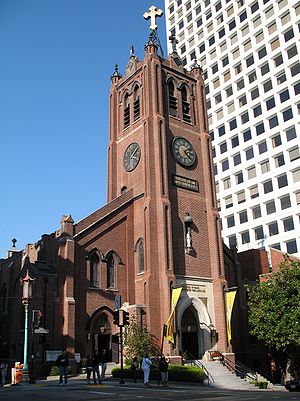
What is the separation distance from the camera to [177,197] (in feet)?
122

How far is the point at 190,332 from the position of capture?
114ft

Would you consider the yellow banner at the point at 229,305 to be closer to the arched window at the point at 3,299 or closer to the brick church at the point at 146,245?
A: the brick church at the point at 146,245

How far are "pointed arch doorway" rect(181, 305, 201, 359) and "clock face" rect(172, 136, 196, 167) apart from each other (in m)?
12.0

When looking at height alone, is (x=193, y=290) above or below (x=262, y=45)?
below

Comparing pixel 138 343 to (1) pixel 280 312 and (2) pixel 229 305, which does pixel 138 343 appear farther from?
(1) pixel 280 312

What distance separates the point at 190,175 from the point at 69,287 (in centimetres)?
1420

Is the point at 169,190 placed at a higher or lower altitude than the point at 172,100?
lower

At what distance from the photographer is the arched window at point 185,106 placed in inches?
1640

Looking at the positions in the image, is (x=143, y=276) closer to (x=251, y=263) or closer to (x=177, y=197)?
(x=177, y=197)

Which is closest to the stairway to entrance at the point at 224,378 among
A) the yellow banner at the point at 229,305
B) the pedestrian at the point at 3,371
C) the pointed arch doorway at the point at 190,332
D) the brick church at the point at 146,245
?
the brick church at the point at 146,245

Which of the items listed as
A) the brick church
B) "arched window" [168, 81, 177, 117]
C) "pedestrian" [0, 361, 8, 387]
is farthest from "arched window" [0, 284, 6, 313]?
"arched window" [168, 81, 177, 117]

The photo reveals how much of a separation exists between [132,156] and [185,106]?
7.17m

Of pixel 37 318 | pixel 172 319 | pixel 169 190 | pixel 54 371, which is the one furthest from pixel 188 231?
pixel 54 371

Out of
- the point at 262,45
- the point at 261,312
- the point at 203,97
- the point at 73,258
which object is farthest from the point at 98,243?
the point at 262,45
